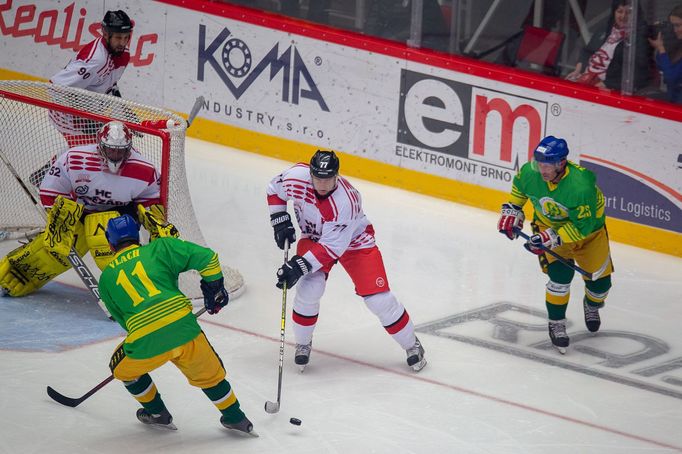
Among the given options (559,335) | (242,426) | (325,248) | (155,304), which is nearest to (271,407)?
(242,426)

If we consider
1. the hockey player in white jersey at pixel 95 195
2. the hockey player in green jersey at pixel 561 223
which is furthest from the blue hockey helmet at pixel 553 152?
the hockey player in white jersey at pixel 95 195

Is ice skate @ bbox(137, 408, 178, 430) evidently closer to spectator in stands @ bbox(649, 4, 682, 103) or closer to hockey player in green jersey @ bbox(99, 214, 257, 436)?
hockey player in green jersey @ bbox(99, 214, 257, 436)

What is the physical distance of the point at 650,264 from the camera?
8281 mm

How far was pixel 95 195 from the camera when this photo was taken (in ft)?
22.6

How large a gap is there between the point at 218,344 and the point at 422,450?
149 cm

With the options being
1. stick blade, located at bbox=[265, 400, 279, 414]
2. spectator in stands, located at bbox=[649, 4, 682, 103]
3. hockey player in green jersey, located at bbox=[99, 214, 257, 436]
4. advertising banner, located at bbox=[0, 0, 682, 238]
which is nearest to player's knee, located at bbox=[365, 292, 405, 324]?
stick blade, located at bbox=[265, 400, 279, 414]

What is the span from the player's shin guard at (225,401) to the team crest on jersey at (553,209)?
1.93 m

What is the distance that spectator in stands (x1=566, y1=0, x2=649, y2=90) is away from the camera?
8516 millimetres

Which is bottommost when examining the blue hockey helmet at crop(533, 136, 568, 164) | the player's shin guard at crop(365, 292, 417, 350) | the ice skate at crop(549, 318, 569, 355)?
the ice skate at crop(549, 318, 569, 355)

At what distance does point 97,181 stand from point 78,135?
2.20ft

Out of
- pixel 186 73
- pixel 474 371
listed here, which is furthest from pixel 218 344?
pixel 186 73

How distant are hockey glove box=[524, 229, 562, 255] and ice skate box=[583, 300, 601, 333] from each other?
2.02ft

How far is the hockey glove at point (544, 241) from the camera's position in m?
6.60

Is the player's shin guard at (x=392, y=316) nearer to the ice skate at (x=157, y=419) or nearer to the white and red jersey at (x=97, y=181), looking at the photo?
the ice skate at (x=157, y=419)
